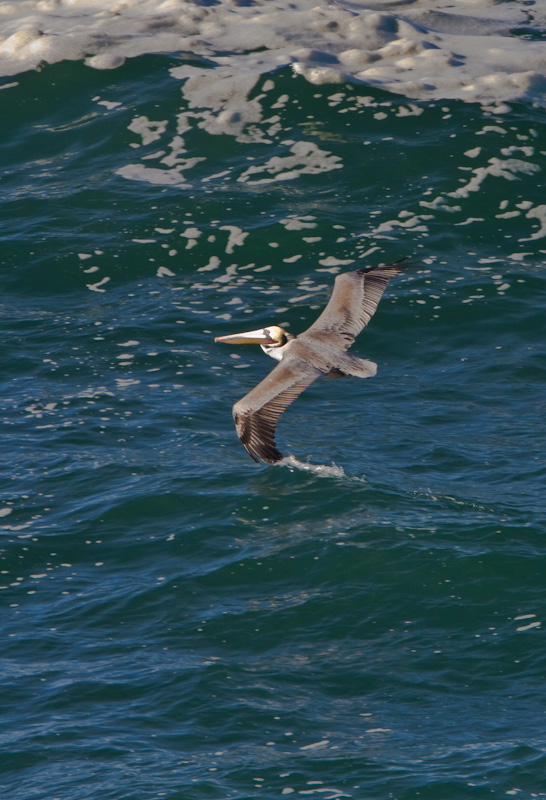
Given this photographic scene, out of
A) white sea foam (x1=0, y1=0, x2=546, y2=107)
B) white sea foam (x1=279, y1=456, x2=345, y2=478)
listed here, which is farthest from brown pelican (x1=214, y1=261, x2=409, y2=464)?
white sea foam (x1=0, y1=0, x2=546, y2=107)

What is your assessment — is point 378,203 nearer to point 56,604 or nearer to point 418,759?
point 56,604

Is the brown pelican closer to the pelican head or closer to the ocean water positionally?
the pelican head

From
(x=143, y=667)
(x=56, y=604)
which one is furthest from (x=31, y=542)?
(x=143, y=667)

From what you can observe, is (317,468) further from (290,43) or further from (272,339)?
(290,43)

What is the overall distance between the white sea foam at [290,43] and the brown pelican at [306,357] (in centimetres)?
673

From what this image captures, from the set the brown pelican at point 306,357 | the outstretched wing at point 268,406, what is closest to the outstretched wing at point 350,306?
the brown pelican at point 306,357

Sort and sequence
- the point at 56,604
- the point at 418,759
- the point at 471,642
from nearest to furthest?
the point at 418,759 < the point at 471,642 < the point at 56,604

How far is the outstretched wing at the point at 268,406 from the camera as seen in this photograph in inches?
389

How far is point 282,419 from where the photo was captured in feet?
43.6

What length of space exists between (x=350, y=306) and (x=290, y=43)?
31.2ft

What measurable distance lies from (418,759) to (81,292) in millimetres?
9577

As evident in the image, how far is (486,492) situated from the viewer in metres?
11.6

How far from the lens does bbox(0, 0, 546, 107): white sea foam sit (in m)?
19.4

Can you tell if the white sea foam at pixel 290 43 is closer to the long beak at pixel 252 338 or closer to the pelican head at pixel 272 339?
the long beak at pixel 252 338
